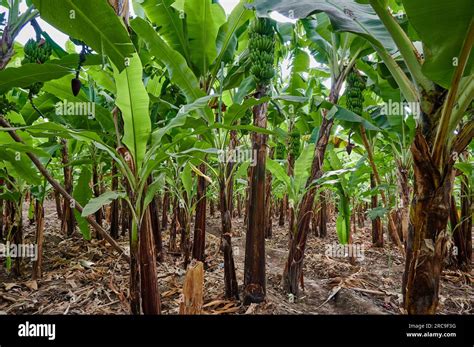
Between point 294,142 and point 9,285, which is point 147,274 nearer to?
point 9,285

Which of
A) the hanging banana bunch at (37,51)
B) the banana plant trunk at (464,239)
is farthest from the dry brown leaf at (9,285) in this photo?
the banana plant trunk at (464,239)

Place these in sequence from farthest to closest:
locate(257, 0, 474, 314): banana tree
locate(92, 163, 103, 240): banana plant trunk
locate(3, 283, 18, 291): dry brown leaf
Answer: locate(92, 163, 103, 240): banana plant trunk
locate(3, 283, 18, 291): dry brown leaf
locate(257, 0, 474, 314): banana tree

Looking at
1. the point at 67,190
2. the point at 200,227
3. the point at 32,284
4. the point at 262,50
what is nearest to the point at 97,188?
the point at 67,190

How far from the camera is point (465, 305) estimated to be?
81.9 inches

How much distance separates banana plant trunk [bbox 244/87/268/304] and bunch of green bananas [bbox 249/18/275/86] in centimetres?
10

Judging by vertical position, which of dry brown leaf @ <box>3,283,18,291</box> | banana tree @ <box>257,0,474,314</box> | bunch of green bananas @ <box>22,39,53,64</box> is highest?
bunch of green bananas @ <box>22,39,53,64</box>

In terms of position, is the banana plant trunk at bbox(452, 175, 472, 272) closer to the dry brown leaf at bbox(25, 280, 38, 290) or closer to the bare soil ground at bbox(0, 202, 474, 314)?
the bare soil ground at bbox(0, 202, 474, 314)

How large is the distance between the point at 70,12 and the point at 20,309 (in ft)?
5.31

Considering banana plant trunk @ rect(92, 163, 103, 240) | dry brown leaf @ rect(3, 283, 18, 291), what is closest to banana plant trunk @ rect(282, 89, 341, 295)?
dry brown leaf @ rect(3, 283, 18, 291)

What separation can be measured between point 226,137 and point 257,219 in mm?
516

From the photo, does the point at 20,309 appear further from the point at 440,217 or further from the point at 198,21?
the point at 440,217

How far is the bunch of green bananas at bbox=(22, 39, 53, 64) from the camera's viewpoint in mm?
1208

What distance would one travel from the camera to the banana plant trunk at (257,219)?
1537 mm
